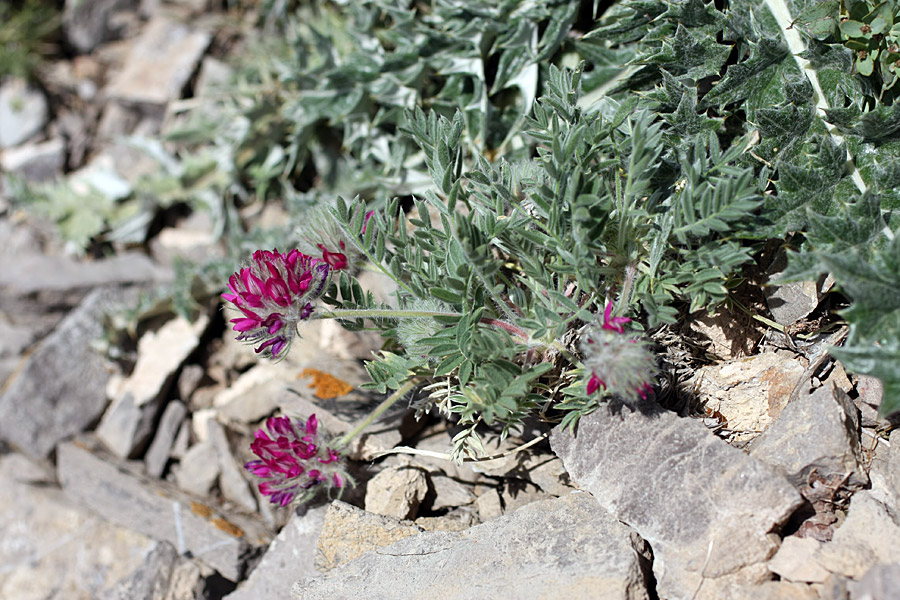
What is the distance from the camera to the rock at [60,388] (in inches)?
164

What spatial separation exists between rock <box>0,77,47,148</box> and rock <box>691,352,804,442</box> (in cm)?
549

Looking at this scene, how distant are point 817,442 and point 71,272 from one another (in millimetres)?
4635

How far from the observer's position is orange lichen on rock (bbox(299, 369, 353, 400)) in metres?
3.12

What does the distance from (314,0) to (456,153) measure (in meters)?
2.95

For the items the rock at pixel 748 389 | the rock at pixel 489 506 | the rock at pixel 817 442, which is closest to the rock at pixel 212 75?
the rock at pixel 489 506

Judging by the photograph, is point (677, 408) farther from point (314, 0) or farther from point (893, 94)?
point (314, 0)

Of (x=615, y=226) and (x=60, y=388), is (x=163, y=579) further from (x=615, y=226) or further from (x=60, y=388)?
(x=615, y=226)

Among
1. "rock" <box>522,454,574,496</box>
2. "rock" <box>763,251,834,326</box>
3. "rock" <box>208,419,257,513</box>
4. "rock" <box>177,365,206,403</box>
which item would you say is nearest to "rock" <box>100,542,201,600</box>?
"rock" <box>208,419,257,513</box>

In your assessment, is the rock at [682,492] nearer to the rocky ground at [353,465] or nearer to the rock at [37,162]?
the rocky ground at [353,465]

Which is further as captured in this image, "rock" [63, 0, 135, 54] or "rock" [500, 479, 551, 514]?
"rock" [63, 0, 135, 54]

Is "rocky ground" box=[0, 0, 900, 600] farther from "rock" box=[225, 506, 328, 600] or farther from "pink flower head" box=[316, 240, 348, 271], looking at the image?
"pink flower head" box=[316, 240, 348, 271]

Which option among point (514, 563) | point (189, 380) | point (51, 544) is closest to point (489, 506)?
point (514, 563)

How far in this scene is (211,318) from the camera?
4.15 meters

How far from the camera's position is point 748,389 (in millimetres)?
2477
